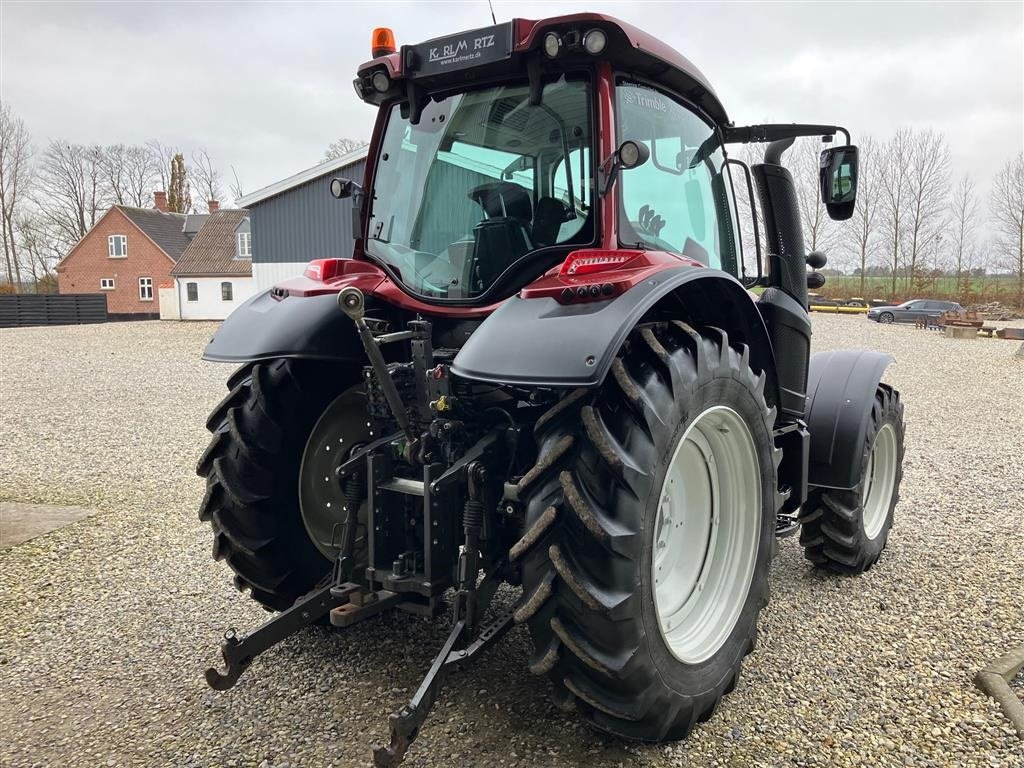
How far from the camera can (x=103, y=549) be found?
4520mm

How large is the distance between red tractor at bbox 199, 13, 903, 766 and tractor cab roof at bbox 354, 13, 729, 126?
1 cm

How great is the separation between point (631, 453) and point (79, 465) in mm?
6488

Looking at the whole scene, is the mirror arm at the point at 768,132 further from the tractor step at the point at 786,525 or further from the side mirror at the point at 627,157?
the tractor step at the point at 786,525

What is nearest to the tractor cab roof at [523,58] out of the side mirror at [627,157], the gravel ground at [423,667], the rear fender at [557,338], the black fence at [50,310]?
the side mirror at [627,157]

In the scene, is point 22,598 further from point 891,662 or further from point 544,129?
point 891,662

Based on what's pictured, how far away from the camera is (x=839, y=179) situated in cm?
330

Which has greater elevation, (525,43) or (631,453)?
(525,43)

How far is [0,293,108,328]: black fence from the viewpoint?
30.2 m

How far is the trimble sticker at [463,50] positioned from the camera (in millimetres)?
2574

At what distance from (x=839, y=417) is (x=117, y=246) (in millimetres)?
44537

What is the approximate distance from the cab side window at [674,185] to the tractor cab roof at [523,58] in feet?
0.35

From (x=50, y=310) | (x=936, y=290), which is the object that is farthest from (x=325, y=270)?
(x=936, y=290)

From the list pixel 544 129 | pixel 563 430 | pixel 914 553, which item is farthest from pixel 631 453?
pixel 914 553

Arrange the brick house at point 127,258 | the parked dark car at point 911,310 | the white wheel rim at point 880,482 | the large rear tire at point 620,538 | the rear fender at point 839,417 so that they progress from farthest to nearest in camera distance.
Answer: the brick house at point 127,258 → the parked dark car at point 911,310 → the white wheel rim at point 880,482 → the rear fender at point 839,417 → the large rear tire at point 620,538
